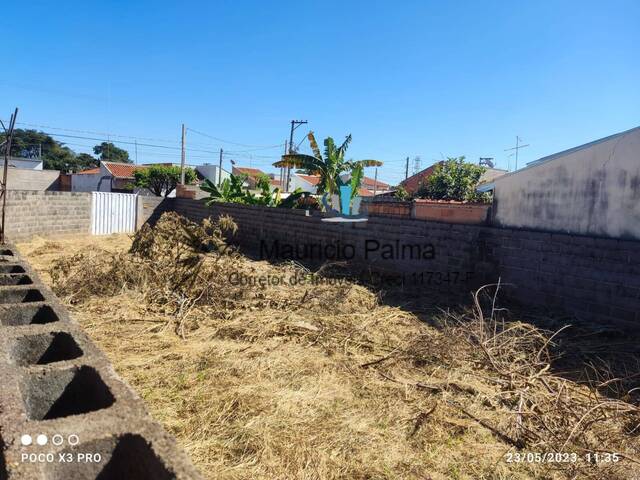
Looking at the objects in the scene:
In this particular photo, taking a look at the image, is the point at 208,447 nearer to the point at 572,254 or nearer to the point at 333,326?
the point at 333,326

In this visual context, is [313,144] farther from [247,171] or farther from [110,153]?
[110,153]

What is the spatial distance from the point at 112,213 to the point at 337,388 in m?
12.5

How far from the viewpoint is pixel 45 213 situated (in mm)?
11555

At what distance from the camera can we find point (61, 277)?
6.73m

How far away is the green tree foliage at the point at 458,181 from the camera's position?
70.5 feet

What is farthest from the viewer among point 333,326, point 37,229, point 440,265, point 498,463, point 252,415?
point 37,229

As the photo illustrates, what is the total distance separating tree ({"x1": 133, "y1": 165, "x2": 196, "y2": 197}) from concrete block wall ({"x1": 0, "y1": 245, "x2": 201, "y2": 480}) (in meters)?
26.1

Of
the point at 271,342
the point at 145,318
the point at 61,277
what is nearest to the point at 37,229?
the point at 61,277

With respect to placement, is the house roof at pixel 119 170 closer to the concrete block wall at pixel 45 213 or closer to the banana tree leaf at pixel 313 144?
the concrete block wall at pixel 45 213

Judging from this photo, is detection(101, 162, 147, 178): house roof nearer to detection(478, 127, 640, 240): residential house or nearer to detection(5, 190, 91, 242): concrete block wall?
detection(5, 190, 91, 242): concrete block wall

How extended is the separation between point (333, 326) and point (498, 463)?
8.31 ft

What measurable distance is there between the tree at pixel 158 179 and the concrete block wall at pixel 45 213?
1478 centimetres

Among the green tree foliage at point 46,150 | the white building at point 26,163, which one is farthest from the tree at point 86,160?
the white building at point 26,163

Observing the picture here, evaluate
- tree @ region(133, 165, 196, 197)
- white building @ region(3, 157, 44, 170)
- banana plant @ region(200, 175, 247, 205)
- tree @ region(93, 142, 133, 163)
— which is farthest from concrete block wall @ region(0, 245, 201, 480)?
tree @ region(93, 142, 133, 163)
